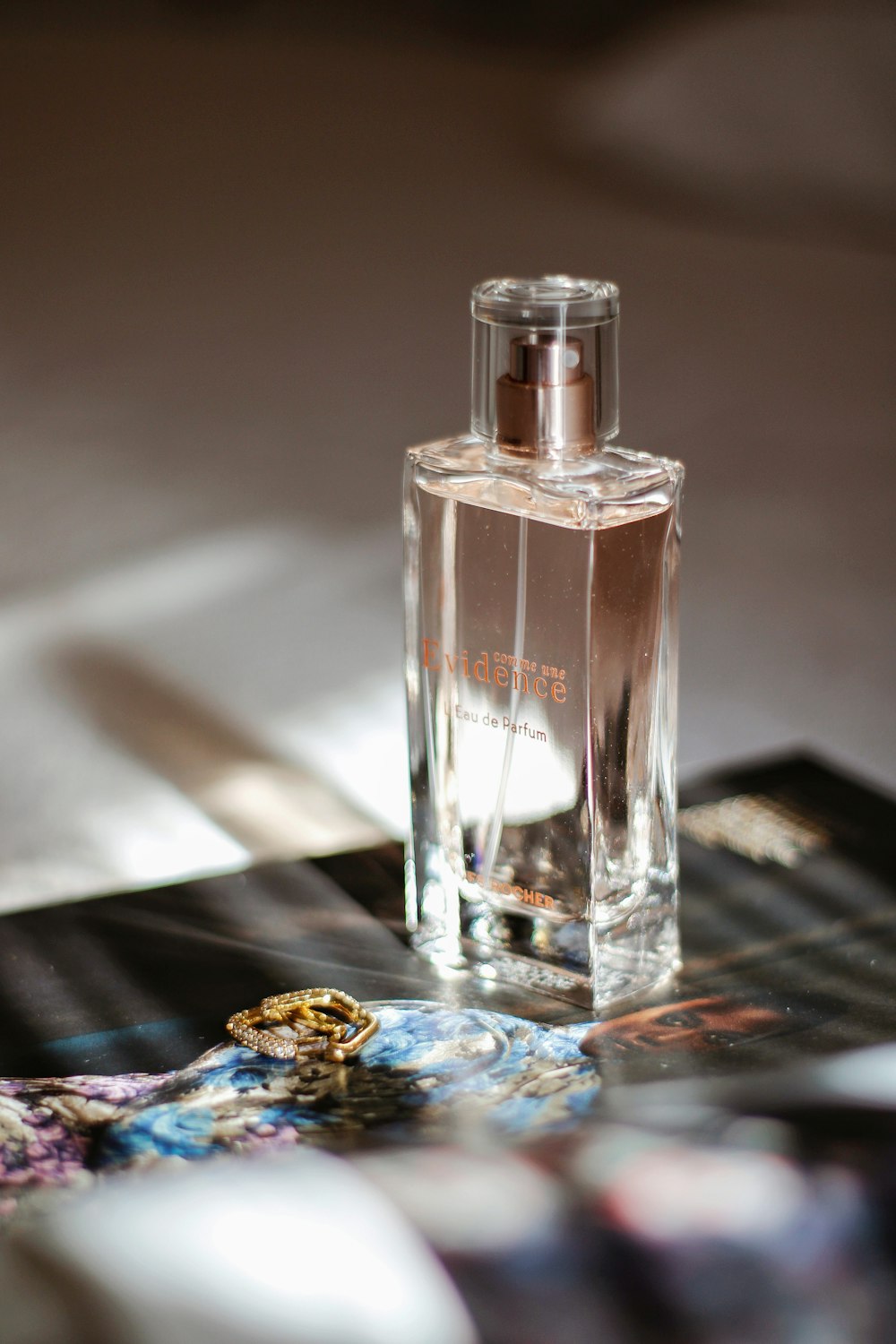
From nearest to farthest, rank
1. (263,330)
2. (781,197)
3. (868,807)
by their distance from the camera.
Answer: (868,807) → (263,330) → (781,197)

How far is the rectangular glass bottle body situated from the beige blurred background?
0.29 metres

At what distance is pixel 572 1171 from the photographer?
0.88 m

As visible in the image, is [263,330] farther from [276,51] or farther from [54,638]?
[276,51]

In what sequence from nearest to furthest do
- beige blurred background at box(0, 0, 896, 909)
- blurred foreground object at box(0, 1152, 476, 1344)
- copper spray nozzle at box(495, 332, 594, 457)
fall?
blurred foreground object at box(0, 1152, 476, 1344), copper spray nozzle at box(495, 332, 594, 457), beige blurred background at box(0, 0, 896, 909)

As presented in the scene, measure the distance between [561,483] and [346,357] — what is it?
6.07 ft

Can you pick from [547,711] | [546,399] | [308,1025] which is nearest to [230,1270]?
[308,1025]

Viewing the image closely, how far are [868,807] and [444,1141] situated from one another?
0.58 m

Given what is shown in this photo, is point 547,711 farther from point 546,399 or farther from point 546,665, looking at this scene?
point 546,399

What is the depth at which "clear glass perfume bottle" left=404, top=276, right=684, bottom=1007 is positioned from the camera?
1.01m

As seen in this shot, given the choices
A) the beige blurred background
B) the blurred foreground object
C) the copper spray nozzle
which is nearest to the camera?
the blurred foreground object

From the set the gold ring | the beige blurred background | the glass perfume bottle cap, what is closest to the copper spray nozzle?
the glass perfume bottle cap

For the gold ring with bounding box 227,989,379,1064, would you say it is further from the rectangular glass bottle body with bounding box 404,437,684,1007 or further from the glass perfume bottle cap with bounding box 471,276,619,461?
the glass perfume bottle cap with bounding box 471,276,619,461

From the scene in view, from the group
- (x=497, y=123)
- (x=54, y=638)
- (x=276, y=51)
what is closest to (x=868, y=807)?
(x=54, y=638)

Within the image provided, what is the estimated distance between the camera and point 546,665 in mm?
1049
